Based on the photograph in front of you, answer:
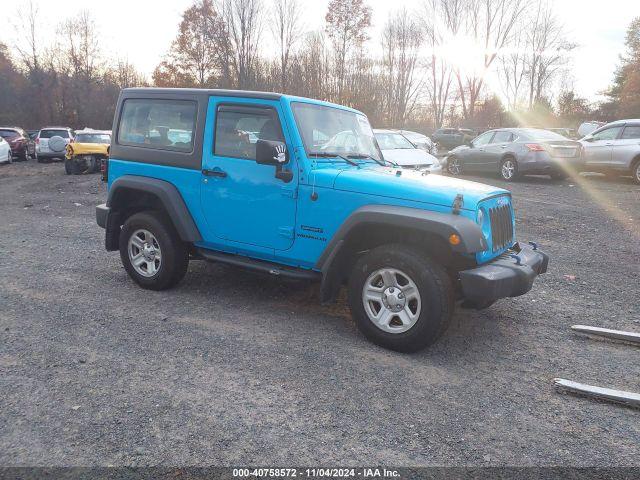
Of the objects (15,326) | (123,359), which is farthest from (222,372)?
(15,326)

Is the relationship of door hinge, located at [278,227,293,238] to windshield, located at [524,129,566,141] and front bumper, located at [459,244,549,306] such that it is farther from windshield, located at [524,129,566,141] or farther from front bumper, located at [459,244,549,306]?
windshield, located at [524,129,566,141]

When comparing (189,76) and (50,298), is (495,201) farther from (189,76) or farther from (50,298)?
(189,76)

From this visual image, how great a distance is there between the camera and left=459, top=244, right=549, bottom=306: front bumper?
356 centimetres

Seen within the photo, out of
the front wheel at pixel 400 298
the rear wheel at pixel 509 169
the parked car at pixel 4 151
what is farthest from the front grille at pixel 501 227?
the parked car at pixel 4 151

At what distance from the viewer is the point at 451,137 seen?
33.1 metres

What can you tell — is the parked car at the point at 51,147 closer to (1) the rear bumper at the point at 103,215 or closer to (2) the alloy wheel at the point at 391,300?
(1) the rear bumper at the point at 103,215

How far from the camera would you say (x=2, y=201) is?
12141 millimetres

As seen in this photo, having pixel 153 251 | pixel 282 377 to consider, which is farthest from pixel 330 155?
pixel 153 251

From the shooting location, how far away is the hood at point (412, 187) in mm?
3775

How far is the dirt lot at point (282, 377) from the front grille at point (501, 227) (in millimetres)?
847

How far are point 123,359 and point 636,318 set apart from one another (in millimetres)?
4653

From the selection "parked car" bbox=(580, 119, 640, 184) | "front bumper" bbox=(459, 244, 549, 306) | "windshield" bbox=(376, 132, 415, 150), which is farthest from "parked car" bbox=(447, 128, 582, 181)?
"front bumper" bbox=(459, 244, 549, 306)

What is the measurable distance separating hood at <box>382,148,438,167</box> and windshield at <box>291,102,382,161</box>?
633 cm

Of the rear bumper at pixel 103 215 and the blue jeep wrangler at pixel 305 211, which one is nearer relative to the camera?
the blue jeep wrangler at pixel 305 211
